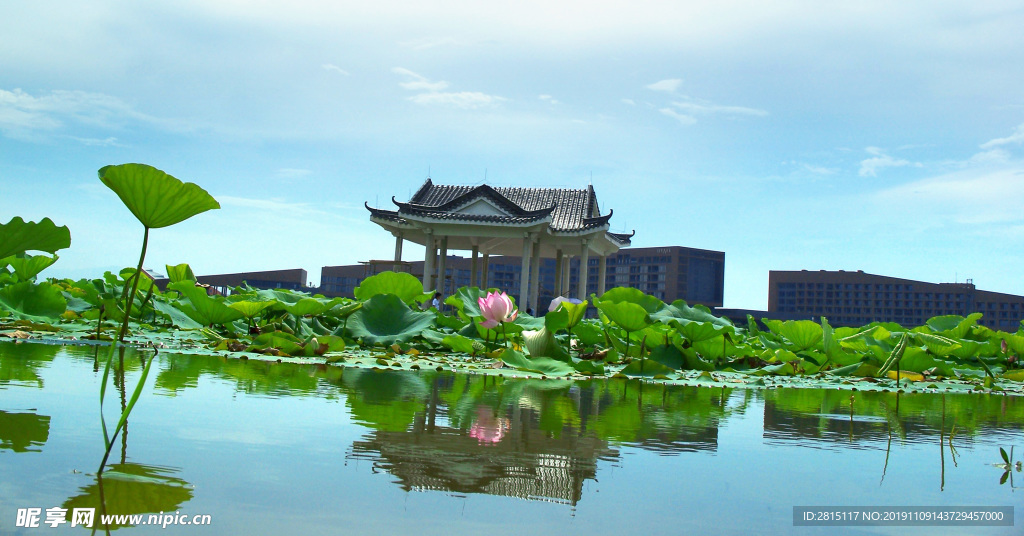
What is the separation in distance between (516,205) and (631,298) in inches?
382

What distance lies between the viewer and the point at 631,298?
3.21m

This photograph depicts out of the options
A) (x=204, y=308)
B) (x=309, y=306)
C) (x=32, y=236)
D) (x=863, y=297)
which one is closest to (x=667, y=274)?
(x=863, y=297)

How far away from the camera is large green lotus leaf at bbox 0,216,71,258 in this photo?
124 centimetres

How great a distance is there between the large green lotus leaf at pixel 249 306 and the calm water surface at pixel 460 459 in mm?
1332

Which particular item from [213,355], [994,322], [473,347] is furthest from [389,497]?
[994,322]

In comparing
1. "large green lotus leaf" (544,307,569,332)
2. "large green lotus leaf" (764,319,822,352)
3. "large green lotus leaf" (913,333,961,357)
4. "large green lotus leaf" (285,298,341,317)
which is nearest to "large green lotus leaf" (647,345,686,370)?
"large green lotus leaf" (544,307,569,332)

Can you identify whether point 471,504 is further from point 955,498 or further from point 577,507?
point 955,498

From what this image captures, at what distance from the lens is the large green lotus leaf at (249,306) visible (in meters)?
3.18

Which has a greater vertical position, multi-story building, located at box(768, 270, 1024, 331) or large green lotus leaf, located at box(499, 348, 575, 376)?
multi-story building, located at box(768, 270, 1024, 331)

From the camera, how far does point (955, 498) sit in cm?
88

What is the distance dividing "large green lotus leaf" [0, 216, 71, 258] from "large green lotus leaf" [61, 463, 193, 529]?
660 mm

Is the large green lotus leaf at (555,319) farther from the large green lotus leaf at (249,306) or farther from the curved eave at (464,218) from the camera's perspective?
the curved eave at (464,218)

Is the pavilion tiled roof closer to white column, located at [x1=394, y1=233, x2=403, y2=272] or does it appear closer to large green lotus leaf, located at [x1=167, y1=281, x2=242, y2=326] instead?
white column, located at [x1=394, y1=233, x2=403, y2=272]

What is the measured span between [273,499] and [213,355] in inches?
86.6
